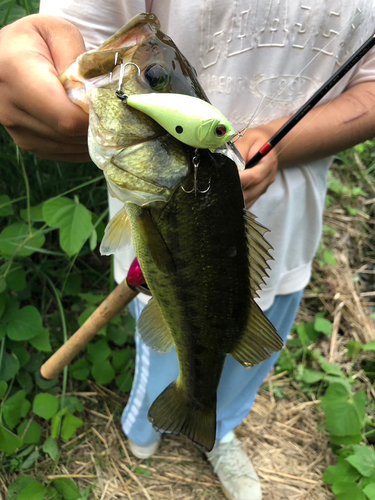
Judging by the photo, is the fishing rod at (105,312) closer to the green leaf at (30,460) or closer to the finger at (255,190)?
the finger at (255,190)

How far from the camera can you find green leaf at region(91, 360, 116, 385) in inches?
77.5

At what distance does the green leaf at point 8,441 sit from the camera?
158 centimetres

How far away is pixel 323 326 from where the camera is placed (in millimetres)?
2615

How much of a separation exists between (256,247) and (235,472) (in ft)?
5.07

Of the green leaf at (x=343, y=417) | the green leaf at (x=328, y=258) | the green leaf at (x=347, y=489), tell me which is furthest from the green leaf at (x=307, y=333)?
the green leaf at (x=347, y=489)

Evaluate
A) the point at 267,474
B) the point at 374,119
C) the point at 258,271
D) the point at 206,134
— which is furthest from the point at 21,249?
the point at 267,474

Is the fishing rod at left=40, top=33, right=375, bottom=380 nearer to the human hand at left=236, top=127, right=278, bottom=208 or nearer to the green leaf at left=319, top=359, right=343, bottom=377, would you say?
the human hand at left=236, top=127, right=278, bottom=208

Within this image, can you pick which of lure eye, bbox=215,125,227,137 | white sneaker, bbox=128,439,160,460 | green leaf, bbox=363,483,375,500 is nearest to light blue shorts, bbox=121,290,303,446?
white sneaker, bbox=128,439,160,460

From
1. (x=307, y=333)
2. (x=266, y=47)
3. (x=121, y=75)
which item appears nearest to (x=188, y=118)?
(x=121, y=75)

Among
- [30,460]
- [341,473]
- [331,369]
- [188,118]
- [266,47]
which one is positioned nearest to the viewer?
[188,118]

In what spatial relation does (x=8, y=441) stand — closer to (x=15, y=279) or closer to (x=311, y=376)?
(x=15, y=279)

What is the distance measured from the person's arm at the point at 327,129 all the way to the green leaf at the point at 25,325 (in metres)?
1.13

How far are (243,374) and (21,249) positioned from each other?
1018 millimetres

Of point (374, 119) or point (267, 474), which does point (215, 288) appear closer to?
point (374, 119)
